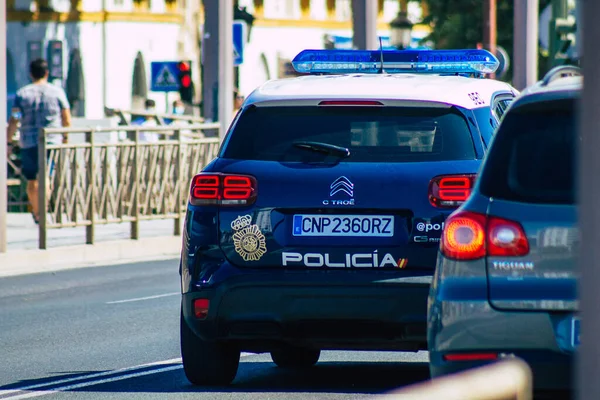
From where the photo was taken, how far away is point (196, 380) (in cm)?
927

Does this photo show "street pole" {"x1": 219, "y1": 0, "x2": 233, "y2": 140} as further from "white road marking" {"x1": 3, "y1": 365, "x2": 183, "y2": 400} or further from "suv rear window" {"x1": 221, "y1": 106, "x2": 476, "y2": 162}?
"suv rear window" {"x1": 221, "y1": 106, "x2": 476, "y2": 162}

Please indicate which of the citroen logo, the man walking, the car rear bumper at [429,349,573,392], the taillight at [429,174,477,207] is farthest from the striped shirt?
the car rear bumper at [429,349,573,392]

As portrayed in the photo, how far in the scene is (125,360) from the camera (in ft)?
34.9

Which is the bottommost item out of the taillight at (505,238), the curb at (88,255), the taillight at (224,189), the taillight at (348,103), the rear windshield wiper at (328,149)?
the curb at (88,255)

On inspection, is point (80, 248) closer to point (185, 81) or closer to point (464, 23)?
point (185, 81)

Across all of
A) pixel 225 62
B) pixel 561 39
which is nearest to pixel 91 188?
pixel 561 39

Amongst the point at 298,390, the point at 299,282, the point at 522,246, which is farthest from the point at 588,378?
the point at 298,390

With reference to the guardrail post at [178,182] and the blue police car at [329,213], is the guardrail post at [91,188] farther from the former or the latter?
the blue police car at [329,213]

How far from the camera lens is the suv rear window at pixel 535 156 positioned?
21.7ft

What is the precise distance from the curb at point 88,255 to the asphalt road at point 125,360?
244 centimetres

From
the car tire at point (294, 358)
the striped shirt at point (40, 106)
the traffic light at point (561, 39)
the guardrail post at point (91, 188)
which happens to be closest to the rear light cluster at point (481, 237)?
the car tire at point (294, 358)

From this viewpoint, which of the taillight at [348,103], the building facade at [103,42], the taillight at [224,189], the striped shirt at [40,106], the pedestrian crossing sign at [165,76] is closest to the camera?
the taillight at [224,189]

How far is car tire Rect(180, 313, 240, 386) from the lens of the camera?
906 centimetres

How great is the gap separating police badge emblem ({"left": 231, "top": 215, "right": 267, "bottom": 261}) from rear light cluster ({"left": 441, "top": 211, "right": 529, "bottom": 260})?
1.88m
